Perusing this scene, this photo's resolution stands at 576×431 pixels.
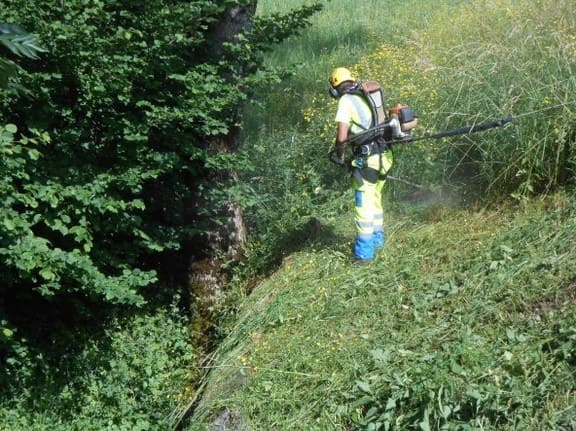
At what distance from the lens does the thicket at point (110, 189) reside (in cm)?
530

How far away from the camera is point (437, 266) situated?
594 cm

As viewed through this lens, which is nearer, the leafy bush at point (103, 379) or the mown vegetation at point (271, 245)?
the mown vegetation at point (271, 245)

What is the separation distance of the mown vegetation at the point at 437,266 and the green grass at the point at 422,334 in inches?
0.5

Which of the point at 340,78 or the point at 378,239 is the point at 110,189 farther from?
the point at 378,239

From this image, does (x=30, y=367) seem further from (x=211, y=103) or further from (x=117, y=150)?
(x=211, y=103)

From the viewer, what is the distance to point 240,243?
7.68m

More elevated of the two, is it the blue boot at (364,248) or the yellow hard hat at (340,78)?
the yellow hard hat at (340,78)

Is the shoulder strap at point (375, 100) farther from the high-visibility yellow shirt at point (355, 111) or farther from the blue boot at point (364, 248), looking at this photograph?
the blue boot at point (364, 248)

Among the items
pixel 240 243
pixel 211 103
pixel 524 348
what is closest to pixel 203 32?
pixel 211 103

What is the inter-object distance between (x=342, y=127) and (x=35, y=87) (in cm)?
249

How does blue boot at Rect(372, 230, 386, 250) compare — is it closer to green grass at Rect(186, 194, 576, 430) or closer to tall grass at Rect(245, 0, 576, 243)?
green grass at Rect(186, 194, 576, 430)

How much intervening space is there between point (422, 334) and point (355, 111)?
2141 mm

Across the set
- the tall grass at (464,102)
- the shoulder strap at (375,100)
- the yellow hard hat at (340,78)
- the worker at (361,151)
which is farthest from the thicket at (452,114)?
the shoulder strap at (375,100)

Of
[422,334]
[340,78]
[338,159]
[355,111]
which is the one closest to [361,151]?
[338,159]
